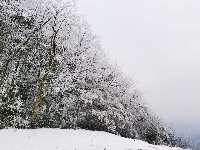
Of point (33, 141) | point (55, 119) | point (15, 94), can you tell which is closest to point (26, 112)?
point (15, 94)

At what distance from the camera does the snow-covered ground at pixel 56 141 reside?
22.6 metres

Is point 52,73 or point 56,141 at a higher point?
point 52,73

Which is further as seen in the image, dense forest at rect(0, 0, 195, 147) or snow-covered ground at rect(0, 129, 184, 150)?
dense forest at rect(0, 0, 195, 147)

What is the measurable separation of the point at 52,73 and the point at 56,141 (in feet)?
31.7

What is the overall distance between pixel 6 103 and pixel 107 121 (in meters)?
11.7

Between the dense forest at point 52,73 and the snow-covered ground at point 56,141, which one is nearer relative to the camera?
the snow-covered ground at point 56,141

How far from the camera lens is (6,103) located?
106 feet

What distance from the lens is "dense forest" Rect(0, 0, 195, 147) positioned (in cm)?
3219

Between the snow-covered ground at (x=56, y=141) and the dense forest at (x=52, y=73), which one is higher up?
the dense forest at (x=52, y=73)

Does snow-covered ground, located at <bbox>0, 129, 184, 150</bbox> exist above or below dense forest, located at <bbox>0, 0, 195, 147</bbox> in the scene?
below

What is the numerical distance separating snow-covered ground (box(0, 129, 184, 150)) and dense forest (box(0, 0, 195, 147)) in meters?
3.43

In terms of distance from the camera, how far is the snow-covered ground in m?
22.6

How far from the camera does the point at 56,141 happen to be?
83.6ft

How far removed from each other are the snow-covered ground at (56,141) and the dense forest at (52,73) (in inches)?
135
